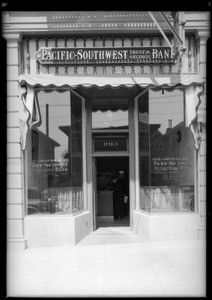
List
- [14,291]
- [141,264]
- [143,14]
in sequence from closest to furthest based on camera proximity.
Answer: [14,291], [141,264], [143,14]

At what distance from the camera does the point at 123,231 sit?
372 inches

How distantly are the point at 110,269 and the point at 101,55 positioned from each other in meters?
4.47

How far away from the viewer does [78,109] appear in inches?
353

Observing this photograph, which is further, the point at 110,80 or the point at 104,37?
the point at 104,37

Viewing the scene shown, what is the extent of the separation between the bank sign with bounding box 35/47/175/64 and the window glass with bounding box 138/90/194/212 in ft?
2.74

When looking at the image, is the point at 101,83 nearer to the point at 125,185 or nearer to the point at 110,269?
the point at 110,269

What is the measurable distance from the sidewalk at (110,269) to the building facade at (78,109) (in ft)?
1.70

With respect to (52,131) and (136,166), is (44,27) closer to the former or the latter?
(52,131)

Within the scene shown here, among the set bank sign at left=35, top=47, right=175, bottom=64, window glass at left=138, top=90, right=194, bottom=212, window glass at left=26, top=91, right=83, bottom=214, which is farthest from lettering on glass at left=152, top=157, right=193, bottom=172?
bank sign at left=35, top=47, right=175, bottom=64

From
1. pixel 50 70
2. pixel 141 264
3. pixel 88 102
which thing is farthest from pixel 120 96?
pixel 141 264

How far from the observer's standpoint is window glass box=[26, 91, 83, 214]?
8.36 metres

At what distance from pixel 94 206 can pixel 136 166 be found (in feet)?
4.87

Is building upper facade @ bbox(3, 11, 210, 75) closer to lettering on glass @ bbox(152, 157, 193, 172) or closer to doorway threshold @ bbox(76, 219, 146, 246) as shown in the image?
lettering on glass @ bbox(152, 157, 193, 172)

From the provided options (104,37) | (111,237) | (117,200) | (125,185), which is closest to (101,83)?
(104,37)
